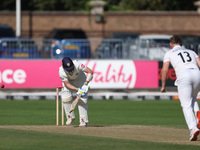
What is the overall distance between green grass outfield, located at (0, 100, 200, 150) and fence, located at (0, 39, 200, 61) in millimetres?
2970

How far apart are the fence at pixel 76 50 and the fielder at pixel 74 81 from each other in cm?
1215

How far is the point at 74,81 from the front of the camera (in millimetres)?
15953

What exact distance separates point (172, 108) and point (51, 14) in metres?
22.6

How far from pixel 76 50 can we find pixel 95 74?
235cm

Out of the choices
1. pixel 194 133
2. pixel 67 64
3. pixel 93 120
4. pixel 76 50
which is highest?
pixel 67 64

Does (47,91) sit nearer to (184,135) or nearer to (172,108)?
(172,108)

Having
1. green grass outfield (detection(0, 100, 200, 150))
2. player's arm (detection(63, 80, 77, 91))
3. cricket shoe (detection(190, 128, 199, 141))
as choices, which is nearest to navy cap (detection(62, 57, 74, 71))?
player's arm (detection(63, 80, 77, 91))

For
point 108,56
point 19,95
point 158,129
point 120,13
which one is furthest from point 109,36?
point 158,129

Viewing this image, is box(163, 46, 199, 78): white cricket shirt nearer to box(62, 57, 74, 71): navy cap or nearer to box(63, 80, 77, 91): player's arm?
box(62, 57, 74, 71): navy cap

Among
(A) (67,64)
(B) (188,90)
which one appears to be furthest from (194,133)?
(A) (67,64)

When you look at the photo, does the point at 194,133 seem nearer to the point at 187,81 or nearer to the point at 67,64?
the point at 187,81

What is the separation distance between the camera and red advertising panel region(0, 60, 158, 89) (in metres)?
27.1

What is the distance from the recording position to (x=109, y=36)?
4491 cm

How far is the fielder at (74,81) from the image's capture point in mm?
15305
